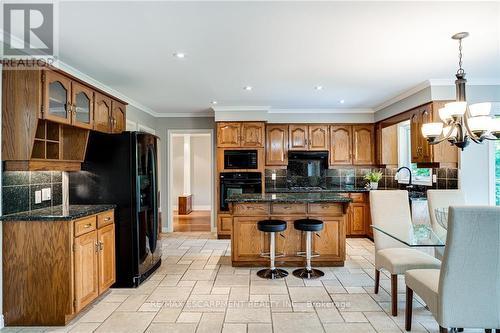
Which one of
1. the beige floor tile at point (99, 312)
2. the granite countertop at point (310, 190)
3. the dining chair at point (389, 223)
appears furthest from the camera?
the granite countertop at point (310, 190)

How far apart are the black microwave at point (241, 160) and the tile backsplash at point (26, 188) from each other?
2919mm

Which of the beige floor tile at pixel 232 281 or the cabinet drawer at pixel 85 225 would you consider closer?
the cabinet drawer at pixel 85 225

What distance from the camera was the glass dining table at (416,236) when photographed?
2492 millimetres

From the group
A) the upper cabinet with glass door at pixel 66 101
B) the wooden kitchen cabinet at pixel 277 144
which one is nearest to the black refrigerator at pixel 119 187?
the upper cabinet with glass door at pixel 66 101

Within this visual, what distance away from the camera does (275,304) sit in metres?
3.10

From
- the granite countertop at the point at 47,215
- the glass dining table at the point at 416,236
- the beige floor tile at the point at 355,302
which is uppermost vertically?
the granite countertop at the point at 47,215

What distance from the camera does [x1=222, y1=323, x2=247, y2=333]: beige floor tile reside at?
102 inches

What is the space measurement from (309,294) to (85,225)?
2.35 m

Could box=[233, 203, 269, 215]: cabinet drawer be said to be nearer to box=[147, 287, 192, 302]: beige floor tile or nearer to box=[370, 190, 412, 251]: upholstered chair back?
box=[147, 287, 192, 302]: beige floor tile

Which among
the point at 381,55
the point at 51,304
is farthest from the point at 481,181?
the point at 51,304

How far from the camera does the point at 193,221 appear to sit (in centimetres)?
798

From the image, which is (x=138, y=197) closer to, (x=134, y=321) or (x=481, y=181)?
(x=134, y=321)

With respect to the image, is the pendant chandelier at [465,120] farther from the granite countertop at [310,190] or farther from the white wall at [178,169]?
the white wall at [178,169]

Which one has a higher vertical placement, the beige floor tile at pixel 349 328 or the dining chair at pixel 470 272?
the dining chair at pixel 470 272
